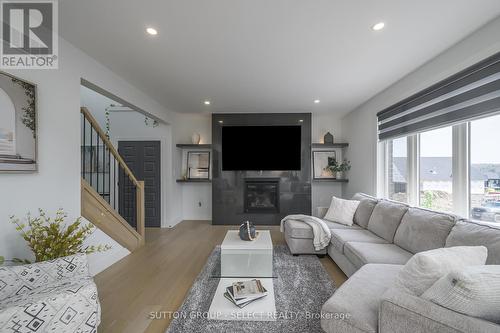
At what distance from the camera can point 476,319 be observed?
103 cm

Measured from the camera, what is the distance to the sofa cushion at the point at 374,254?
6.84 feet

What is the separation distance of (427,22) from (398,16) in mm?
314

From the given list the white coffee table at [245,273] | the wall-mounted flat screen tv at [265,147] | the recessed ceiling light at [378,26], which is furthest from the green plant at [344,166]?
the recessed ceiling light at [378,26]

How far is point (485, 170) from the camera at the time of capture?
6.81 feet

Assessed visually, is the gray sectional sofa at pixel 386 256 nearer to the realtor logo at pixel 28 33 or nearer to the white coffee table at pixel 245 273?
the white coffee table at pixel 245 273

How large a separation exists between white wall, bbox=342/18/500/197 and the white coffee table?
2.56m

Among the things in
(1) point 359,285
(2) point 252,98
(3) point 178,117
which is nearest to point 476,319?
(1) point 359,285

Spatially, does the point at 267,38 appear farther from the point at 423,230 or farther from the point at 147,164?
the point at 147,164

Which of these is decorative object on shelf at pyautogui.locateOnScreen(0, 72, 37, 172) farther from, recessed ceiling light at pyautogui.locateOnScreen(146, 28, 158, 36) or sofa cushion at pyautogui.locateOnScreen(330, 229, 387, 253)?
sofa cushion at pyautogui.locateOnScreen(330, 229, 387, 253)

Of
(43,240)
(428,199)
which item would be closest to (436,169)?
(428,199)

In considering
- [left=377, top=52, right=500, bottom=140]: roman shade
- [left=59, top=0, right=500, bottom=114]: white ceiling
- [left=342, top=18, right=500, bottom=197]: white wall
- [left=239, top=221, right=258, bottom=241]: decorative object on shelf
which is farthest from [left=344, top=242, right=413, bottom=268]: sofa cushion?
[left=59, top=0, right=500, bottom=114]: white ceiling

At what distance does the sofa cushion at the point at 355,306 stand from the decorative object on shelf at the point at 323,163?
12.0ft

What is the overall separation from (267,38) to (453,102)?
6.76ft

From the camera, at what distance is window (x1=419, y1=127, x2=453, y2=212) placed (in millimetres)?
2447
